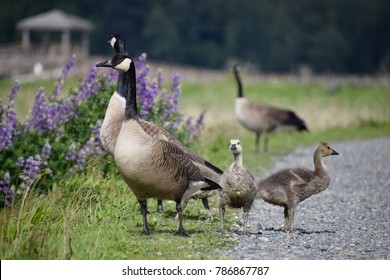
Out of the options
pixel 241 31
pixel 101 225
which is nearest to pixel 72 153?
pixel 101 225

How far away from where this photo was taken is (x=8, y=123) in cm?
1059

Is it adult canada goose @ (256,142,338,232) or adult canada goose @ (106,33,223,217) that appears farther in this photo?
adult canada goose @ (256,142,338,232)

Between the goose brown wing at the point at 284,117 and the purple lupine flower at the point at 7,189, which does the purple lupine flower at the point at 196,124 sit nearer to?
the purple lupine flower at the point at 7,189

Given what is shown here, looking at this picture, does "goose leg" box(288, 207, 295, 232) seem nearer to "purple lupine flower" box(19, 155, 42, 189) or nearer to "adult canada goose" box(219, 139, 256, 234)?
"adult canada goose" box(219, 139, 256, 234)

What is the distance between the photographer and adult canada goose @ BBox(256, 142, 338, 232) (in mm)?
8789

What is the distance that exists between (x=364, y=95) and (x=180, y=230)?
3010 centimetres

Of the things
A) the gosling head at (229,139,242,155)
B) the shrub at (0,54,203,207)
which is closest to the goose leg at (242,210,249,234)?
the gosling head at (229,139,242,155)

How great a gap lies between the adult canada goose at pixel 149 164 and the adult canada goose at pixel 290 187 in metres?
0.79

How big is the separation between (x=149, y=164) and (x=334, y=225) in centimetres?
283

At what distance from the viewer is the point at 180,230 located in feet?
27.1

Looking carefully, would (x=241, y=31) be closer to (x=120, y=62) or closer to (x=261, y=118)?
(x=261, y=118)

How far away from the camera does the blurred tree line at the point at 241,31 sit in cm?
6569

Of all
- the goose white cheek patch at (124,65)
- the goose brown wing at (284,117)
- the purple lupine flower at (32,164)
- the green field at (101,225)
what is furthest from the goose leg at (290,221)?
the goose brown wing at (284,117)

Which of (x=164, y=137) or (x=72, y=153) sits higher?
(x=164, y=137)
